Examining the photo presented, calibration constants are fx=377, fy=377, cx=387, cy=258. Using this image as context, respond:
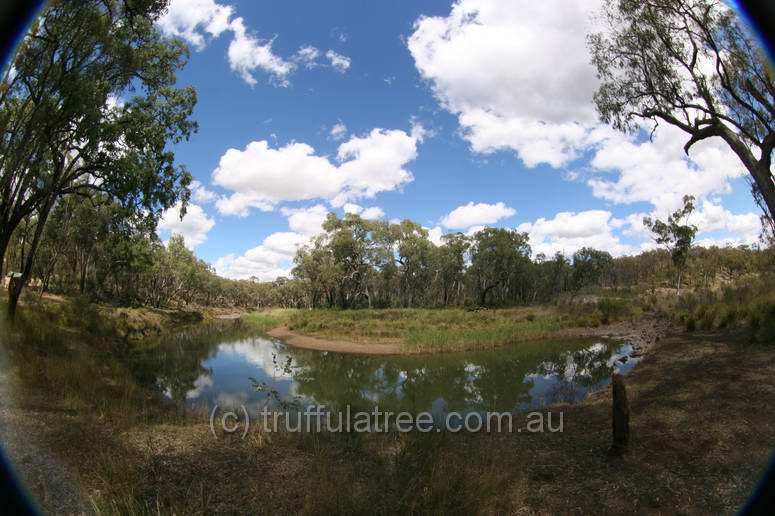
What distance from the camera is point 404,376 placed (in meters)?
18.5

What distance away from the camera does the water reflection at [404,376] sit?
13.0 meters

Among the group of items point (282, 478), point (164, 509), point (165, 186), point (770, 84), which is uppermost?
point (770, 84)

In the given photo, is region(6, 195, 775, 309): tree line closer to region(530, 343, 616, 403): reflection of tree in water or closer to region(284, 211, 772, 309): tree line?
region(284, 211, 772, 309): tree line

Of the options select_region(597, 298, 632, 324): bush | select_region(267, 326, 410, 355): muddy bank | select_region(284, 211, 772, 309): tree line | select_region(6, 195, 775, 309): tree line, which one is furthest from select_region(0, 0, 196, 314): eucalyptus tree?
select_region(284, 211, 772, 309): tree line

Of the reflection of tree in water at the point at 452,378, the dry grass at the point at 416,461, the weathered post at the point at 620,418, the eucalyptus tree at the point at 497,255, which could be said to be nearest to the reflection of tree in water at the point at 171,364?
the reflection of tree in water at the point at 452,378

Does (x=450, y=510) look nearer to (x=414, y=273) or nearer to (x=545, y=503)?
(x=545, y=503)

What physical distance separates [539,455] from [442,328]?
2521cm

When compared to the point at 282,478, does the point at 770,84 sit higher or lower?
higher

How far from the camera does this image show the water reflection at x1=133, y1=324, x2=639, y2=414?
13.0m

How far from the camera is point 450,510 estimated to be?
3.98 metres

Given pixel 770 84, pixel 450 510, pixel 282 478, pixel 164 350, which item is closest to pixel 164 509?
pixel 282 478

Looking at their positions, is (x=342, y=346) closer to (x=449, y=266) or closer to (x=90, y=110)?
(x=90, y=110)

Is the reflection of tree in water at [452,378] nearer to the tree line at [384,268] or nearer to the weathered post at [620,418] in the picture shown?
the weathered post at [620,418]

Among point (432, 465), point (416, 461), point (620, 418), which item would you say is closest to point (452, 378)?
point (620, 418)
